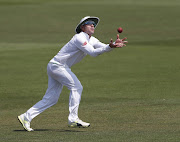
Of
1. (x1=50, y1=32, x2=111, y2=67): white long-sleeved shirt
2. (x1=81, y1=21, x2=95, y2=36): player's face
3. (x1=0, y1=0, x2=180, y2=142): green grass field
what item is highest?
(x1=81, y1=21, x2=95, y2=36): player's face

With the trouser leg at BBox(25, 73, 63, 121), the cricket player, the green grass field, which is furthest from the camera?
the trouser leg at BBox(25, 73, 63, 121)

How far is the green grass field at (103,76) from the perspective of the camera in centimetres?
1113

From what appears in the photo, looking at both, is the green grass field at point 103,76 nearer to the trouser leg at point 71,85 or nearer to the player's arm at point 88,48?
the trouser leg at point 71,85

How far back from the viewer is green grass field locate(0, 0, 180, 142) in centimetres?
1113

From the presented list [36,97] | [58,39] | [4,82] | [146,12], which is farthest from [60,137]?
[146,12]

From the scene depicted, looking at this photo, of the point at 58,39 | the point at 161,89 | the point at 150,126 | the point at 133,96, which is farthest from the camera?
the point at 58,39

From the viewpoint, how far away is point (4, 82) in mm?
19875

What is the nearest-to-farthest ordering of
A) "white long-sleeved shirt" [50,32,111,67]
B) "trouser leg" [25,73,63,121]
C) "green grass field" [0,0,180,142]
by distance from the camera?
"green grass field" [0,0,180,142] < "white long-sleeved shirt" [50,32,111,67] < "trouser leg" [25,73,63,121]

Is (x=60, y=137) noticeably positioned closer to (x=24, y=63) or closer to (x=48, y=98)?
(x=48, y=98)

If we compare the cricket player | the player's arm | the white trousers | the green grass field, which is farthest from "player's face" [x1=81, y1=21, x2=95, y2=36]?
the green grass field

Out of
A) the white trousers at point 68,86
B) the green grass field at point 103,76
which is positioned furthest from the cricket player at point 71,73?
the green grass field at point 103,76

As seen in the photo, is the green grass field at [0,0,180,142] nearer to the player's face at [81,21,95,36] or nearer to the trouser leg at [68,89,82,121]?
the trouser leg at [68,89,82,121]

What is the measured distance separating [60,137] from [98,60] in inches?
609

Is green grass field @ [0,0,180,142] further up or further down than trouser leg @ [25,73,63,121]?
further down
